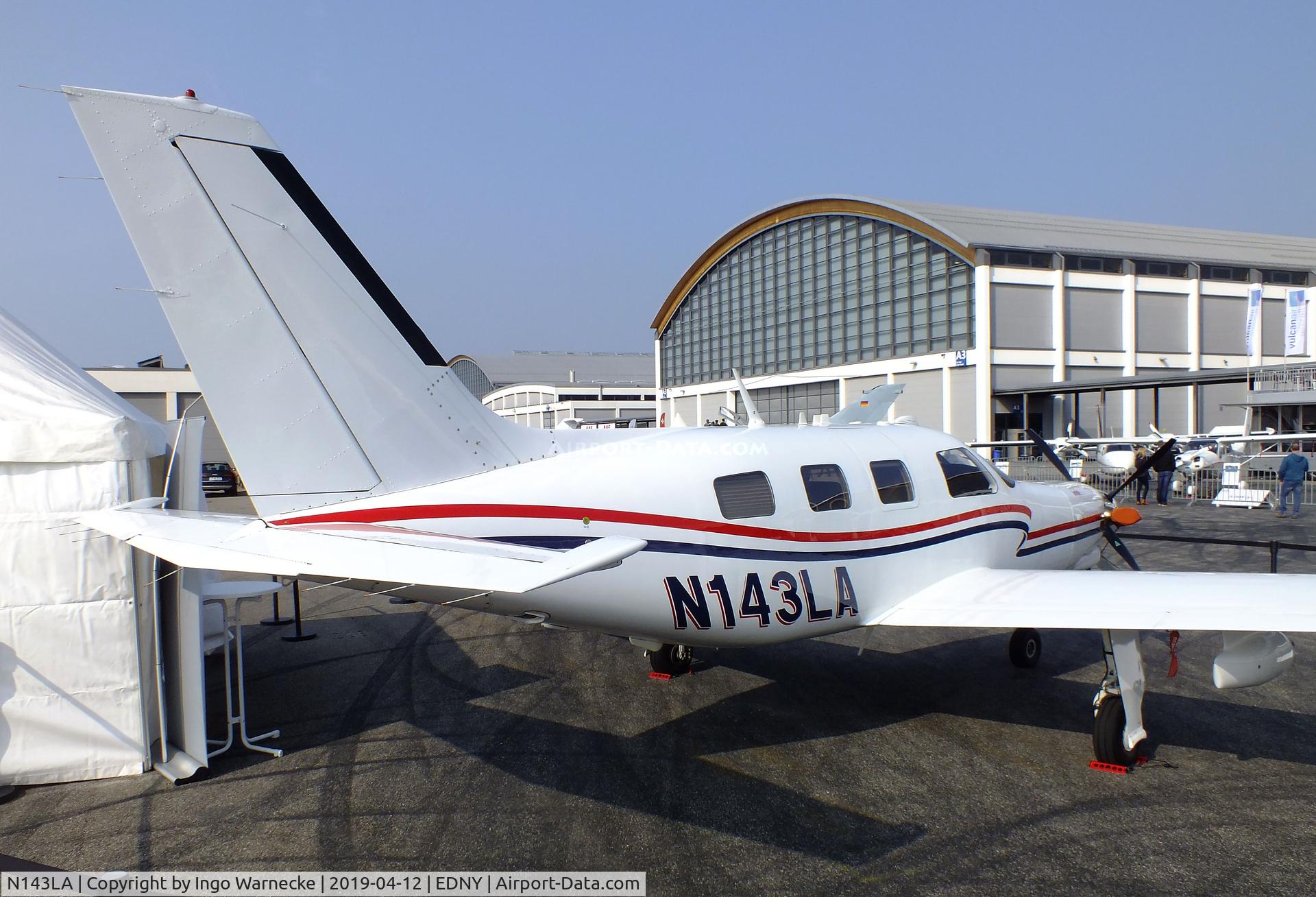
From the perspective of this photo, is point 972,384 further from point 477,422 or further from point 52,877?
point 52,877

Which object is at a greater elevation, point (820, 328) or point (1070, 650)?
point (820, 328)

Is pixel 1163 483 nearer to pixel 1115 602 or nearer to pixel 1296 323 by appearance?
pixel 1115 602

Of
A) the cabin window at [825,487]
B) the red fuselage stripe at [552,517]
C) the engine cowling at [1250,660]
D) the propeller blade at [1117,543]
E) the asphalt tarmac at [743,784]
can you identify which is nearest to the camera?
the asphalt tarmac at [743,784]

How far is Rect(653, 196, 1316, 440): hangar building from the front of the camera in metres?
37.7

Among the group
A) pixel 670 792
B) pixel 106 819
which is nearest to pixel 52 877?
pixel 106 819

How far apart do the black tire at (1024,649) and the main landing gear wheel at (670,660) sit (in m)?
3.67

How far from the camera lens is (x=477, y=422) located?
581 cm

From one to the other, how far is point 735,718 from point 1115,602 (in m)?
3.37

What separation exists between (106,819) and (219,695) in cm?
288

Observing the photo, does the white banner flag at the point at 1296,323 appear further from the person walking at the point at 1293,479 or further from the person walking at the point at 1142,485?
the person walking at the point at 1293,479

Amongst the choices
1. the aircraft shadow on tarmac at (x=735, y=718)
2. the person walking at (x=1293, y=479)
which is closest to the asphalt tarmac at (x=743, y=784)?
the aircraft shadow on tarmac at (x=735, y=718)

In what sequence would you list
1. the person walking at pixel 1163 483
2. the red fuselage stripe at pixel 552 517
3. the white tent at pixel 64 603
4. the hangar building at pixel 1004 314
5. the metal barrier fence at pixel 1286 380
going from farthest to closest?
the hangar building at pixel 1004 314 → the metal barrier fence at pixel 1286 380 → the person walking at pixel 1163 483 → the white tent at pixel 64 603 → the red fuselage stripe at pixel 552 517

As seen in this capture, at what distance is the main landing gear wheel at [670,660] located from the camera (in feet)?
28.3

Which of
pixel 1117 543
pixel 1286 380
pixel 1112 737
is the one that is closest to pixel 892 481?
pixel 1112 737
